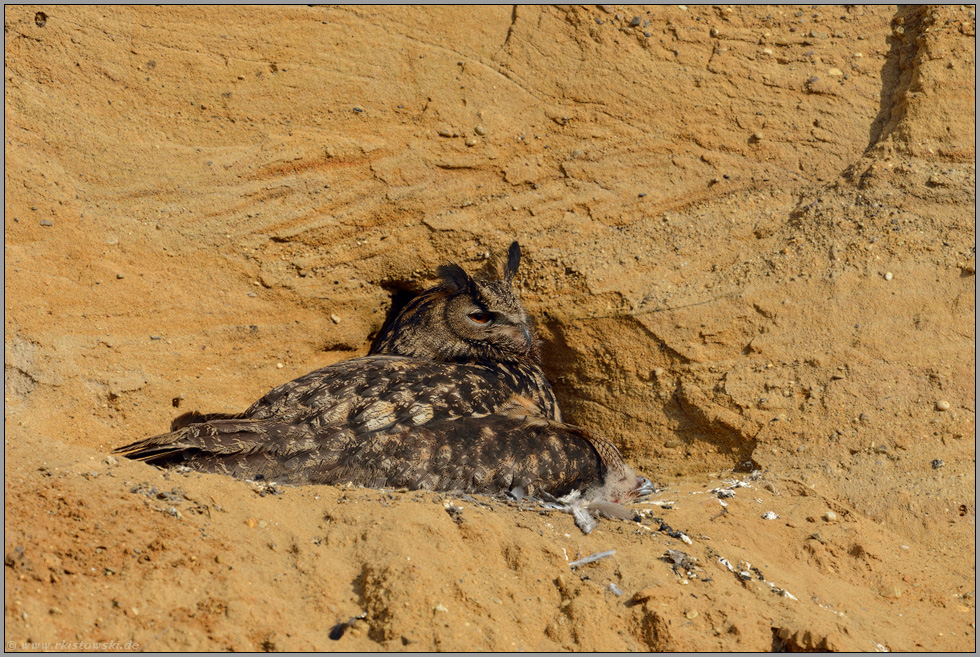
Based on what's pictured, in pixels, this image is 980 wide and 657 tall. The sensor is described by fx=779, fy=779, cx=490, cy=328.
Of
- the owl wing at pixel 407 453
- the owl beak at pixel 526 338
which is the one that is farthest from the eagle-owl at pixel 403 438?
the owl beak at pixel 526 338

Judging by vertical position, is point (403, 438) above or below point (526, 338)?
below

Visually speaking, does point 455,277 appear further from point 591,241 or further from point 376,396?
point 376,396

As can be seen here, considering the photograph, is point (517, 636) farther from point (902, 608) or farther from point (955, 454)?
point (955, 454)

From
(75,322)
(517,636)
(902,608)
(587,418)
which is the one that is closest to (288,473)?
(517,636)

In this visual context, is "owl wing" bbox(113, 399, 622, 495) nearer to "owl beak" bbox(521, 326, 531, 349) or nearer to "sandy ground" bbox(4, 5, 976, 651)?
"sandy ground" bbox(4, 5, 976, 651)

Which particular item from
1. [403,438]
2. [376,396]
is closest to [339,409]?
[376,396]

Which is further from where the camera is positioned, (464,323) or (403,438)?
(464,323)

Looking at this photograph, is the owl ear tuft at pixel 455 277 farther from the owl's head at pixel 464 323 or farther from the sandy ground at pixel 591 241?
the sandy ground at pixel 591 241
